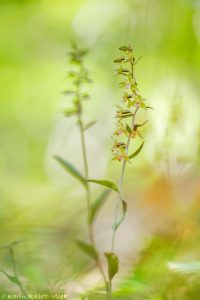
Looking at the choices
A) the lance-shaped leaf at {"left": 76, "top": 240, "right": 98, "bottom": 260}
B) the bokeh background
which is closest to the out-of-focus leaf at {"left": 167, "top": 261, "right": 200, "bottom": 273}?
the bokeh background

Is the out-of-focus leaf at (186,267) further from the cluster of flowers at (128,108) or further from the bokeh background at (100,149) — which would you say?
the cluster of flowers at (128,108)

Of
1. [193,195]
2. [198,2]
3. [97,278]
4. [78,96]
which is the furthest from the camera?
[198,2]

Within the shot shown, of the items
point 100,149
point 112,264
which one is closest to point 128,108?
point 112,264

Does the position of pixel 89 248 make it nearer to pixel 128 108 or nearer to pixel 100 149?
pixel 128 108

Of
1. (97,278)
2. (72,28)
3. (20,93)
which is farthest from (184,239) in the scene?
(72,28)

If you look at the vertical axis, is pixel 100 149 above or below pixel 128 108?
below

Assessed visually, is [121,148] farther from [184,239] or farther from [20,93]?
[20,93]

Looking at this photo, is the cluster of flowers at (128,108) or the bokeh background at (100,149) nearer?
the cluster of flowers at (128,108)

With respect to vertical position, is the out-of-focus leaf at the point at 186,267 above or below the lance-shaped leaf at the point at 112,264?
below

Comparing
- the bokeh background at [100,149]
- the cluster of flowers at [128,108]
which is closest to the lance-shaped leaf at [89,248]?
the bokeh background at [100,149]
